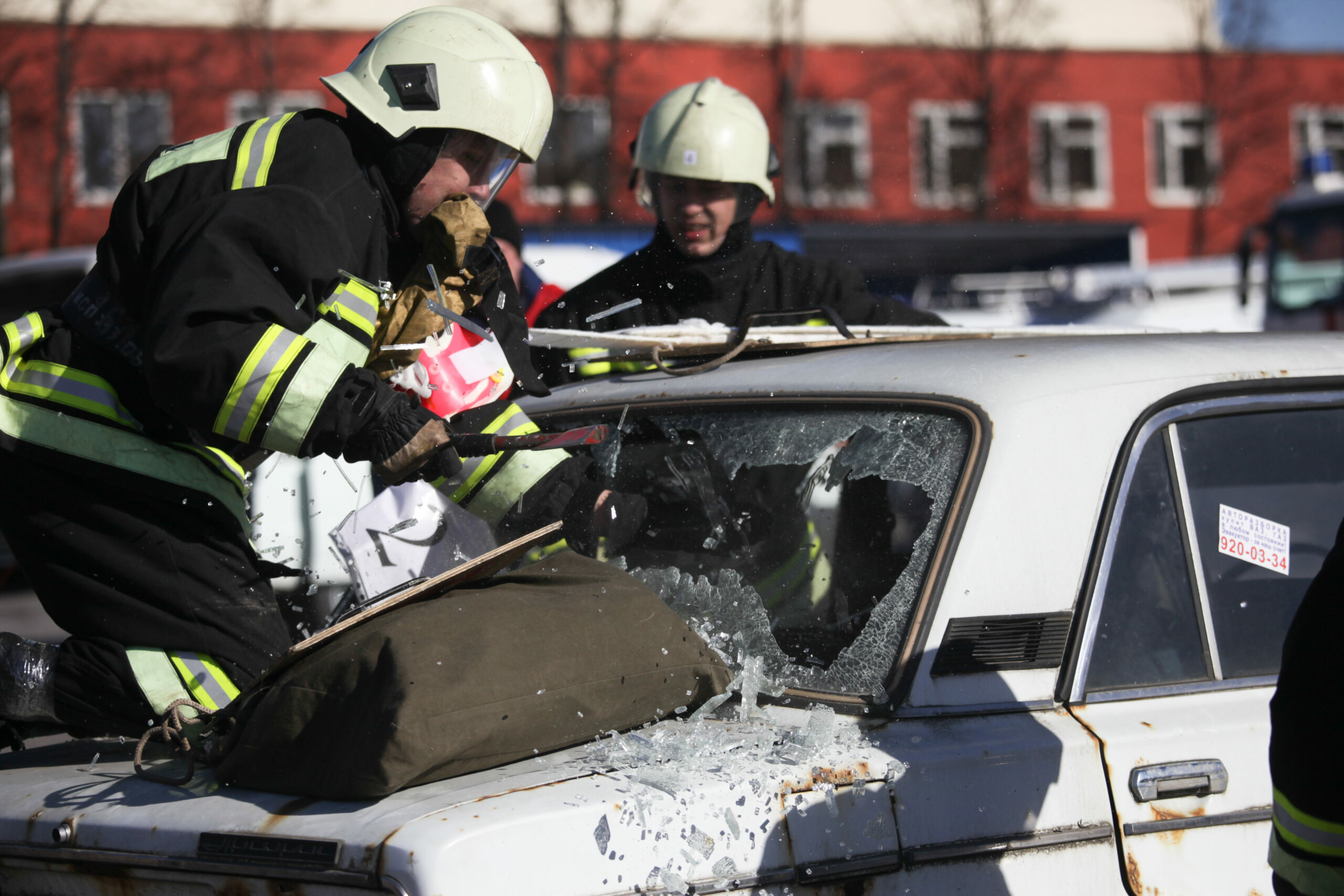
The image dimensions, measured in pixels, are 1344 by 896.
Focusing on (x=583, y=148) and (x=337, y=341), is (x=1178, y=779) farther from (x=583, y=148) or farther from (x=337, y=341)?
(x=583, y=148)

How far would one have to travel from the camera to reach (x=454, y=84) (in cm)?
248

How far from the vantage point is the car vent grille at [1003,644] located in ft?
6.14

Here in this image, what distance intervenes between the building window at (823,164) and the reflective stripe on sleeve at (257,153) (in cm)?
1010

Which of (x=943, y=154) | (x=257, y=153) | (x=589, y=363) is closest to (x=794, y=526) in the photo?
(x=589, y=363)

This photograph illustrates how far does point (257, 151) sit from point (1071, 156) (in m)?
22.7

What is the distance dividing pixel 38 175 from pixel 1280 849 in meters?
17.0

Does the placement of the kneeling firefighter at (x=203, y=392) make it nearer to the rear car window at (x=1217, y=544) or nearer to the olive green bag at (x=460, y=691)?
the olive green bag at (x=460, y=691)

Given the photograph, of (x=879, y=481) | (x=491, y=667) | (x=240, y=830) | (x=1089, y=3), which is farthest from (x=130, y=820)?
(x=1089, y=3)

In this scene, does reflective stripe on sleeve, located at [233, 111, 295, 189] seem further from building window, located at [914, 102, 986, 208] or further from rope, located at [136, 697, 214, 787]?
building window, located at [914, 102, 986, 208]

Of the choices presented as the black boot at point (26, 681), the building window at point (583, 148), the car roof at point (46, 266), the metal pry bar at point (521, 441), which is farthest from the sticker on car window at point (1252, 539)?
the car roof at point (46, 266)

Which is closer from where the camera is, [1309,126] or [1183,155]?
[1309,126]

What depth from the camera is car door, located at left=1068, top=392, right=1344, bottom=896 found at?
1812mm

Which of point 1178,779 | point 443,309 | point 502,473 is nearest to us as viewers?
point 1178,779

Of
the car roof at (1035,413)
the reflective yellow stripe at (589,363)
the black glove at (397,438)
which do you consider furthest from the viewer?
the reflective yellow stripe at (589,363)
